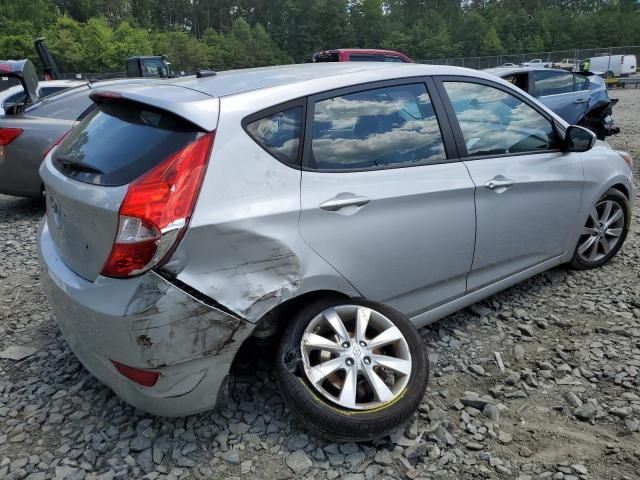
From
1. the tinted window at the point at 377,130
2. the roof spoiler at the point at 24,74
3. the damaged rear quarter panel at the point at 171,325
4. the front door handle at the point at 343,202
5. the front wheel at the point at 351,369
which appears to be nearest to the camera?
the damaged rear quarter panel at the point at 171,325

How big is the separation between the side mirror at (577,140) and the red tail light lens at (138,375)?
9.95 feet

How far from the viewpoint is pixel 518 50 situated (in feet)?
267

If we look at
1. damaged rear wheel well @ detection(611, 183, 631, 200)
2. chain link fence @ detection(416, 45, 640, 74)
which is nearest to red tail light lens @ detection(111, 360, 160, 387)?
damaged rear wheel well @ detection(611, 183, 631, 200)

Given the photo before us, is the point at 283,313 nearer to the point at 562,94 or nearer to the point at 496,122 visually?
the point at 496,122

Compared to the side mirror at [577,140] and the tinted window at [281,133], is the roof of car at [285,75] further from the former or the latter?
the side mirror at [577,140]

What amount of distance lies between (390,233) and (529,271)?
1465 millimetres

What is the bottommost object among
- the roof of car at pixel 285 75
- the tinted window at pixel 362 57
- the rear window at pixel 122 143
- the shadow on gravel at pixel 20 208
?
the shadow on gravel at pixel 20 208

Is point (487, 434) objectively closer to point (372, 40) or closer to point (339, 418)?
point (339, 418)

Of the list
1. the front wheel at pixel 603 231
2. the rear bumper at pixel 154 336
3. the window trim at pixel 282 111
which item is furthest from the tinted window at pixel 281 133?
the front wheel at pixel 603 231

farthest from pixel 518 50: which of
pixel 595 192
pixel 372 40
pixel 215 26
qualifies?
pixel 595 192

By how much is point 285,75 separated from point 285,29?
108100 millimetres

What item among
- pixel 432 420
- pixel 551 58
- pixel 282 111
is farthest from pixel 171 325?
pixel 551 58

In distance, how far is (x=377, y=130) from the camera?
2.73 meters

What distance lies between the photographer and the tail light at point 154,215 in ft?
6.70
